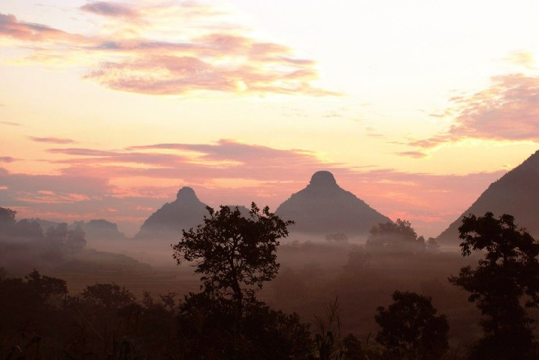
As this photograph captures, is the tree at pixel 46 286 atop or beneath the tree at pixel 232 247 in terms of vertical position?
beneath

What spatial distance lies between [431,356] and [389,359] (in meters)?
1.47

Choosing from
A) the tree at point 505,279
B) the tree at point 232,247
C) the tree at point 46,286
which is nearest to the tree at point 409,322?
the tree at point 505,279

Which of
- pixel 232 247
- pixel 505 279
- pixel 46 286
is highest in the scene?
pixel 232 247

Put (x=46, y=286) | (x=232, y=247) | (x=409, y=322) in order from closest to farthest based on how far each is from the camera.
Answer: (x=232, y=247), (x=409, y=322), (x=46, y=286)

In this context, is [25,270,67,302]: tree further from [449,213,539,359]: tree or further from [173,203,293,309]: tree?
[449,213,539,359]: tree

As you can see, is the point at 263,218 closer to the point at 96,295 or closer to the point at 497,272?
the point at 497,272

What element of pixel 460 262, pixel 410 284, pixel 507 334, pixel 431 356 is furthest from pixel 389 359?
pixel 460 262

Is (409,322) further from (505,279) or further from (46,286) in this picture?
(46,286)

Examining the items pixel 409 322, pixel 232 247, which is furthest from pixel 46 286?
pixel 409 322

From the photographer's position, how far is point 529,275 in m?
40.8

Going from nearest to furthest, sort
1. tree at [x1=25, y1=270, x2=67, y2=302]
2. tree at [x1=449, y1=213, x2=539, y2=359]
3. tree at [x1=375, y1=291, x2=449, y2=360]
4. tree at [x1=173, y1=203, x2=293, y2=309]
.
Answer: tree at [x1=449, y1=213, x2=539, y2=359], tree at [x1=173, y1=203, x2=293, y2=309], tree at [x1=375, y1=291, x2=449, y2=360], tree at [x1=25, y1=270, x2=67, y2=302]

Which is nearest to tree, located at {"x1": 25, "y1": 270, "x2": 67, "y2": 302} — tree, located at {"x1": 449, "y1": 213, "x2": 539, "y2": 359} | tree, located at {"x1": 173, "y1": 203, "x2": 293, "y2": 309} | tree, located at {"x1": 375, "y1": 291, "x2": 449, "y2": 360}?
tree, located at {"x1": 173, "y1": 203, "x2": 293, "y2": 309}

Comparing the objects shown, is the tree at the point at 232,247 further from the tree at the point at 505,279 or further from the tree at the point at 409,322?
the tree at the point at 505,279

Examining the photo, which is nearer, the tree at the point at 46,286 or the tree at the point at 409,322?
the tree at the point at 409,322
